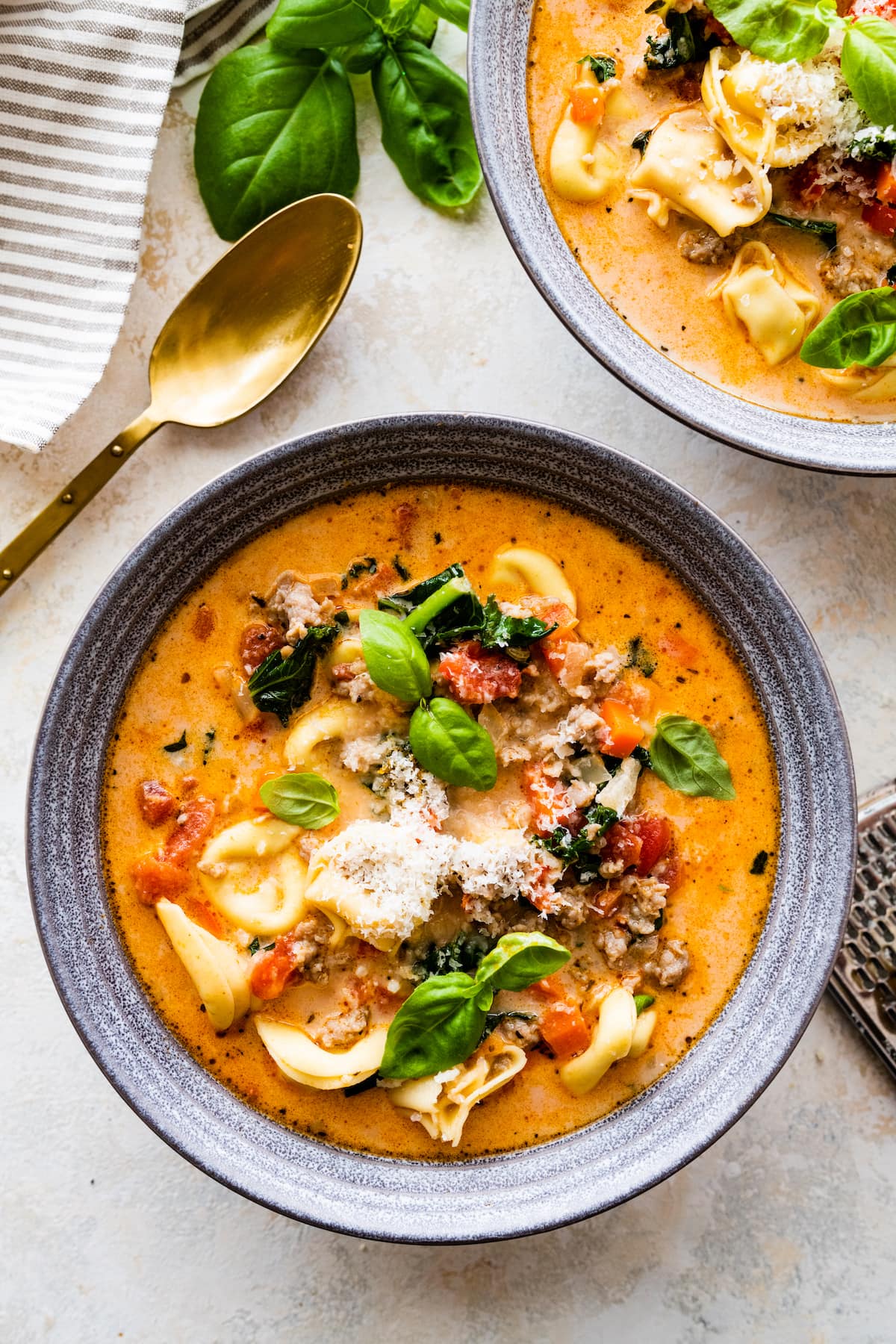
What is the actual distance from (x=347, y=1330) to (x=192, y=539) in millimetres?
2703

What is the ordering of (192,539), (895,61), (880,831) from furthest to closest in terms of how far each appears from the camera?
(880,831) → (192,539) → (895,61)

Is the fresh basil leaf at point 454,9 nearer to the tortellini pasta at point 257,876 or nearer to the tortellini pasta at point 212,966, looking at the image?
the tortellini pasta at point 257,876

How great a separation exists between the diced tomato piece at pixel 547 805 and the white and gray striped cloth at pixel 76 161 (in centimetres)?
190

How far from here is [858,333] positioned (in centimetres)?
315

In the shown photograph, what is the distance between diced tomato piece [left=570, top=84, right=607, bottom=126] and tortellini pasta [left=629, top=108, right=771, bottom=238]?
0.61 feet

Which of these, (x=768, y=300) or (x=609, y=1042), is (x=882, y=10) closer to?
(x=768, y=300)

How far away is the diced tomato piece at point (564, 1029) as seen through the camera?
10.5ft

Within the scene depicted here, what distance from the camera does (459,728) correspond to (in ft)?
9.87

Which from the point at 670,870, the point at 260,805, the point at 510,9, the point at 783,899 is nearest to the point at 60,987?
the point at 260,805

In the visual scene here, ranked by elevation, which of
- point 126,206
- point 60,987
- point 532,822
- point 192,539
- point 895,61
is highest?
point 126,206

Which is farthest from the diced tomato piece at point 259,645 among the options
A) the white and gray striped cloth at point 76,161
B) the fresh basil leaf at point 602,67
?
the fresh basil leaf at point 602,67

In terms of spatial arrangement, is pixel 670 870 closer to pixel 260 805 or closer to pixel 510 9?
pixel 260 805

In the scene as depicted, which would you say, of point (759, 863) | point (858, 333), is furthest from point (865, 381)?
point (759, 863)

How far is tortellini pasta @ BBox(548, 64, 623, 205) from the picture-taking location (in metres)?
3.36
